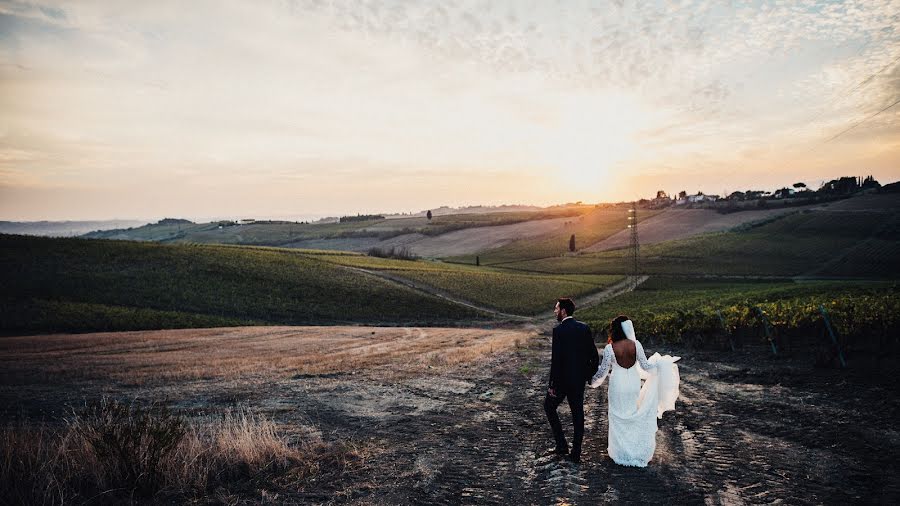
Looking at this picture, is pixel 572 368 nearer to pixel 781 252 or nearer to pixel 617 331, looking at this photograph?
pixel 617 331

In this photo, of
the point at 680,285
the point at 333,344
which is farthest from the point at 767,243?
the point at 333,344

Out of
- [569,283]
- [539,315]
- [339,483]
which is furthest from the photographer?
[569,283]

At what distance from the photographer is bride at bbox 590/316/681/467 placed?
366 inches

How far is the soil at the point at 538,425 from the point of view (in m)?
8.08

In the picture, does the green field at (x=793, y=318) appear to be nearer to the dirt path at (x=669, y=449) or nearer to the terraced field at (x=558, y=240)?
the dirt path at (x=669, y=449)

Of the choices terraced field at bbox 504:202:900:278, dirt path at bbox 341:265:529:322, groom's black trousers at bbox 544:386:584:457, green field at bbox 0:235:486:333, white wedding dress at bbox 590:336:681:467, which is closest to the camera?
white wedding dress at bbox 590:336:681:467

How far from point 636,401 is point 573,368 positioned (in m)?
1.47

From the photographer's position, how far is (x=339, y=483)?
862 centimetres

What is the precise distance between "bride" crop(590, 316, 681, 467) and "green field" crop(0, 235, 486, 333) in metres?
44.4

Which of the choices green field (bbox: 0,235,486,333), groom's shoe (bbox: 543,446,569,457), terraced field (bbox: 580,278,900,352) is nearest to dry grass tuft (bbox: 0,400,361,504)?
groom's shoe (bbox: 543,446,569,457)

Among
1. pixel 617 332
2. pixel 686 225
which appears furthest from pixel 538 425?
pixel 686 225

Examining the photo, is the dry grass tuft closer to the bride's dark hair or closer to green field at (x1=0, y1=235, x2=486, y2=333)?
the bride's dark hair

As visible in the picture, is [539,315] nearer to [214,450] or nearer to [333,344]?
[333,344]

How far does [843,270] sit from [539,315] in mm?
40416
